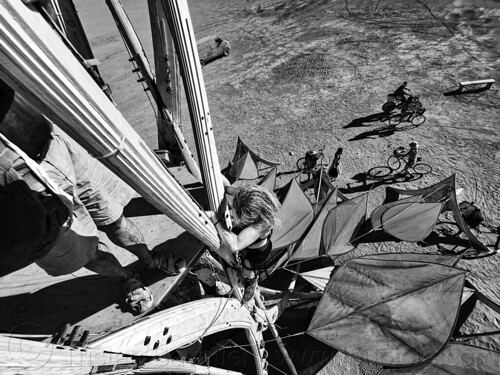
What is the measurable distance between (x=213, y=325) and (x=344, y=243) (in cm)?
366

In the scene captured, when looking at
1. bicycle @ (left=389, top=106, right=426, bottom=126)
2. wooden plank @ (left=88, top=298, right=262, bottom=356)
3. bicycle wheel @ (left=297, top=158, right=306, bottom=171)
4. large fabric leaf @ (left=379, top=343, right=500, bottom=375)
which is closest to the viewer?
wooden plank @ (left=88, top=298, right=262, bottom=356)

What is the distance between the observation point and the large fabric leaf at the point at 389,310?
4227 mm

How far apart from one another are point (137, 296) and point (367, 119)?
11.1 metres

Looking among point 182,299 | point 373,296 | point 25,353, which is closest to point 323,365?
point 373,296

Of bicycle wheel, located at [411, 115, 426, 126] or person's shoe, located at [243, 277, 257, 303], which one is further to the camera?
bicycle wheel, located at [411, 115, 426, 126]

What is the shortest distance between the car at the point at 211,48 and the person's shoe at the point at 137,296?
662 inches

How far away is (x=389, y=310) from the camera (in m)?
4.48

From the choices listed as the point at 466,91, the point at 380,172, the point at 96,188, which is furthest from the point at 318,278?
the point at 466,91

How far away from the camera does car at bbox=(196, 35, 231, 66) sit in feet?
58.3

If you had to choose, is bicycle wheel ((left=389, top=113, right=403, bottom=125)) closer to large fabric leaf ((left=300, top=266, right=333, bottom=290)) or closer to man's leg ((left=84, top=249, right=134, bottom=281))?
large fabric leaf ((left=300, top=266, right=333, bottom=290))

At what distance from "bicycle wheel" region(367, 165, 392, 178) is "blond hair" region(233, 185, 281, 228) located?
7401 millimetres

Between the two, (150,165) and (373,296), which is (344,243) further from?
(150,165)

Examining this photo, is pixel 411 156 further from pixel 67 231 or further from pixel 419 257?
pixel 67 231

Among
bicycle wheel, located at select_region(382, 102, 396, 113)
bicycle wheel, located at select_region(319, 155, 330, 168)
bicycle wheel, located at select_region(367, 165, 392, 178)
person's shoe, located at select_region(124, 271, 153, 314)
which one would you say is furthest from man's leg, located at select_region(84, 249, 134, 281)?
bicycle wheel, located at select_region(382, 102, 396, 113)
